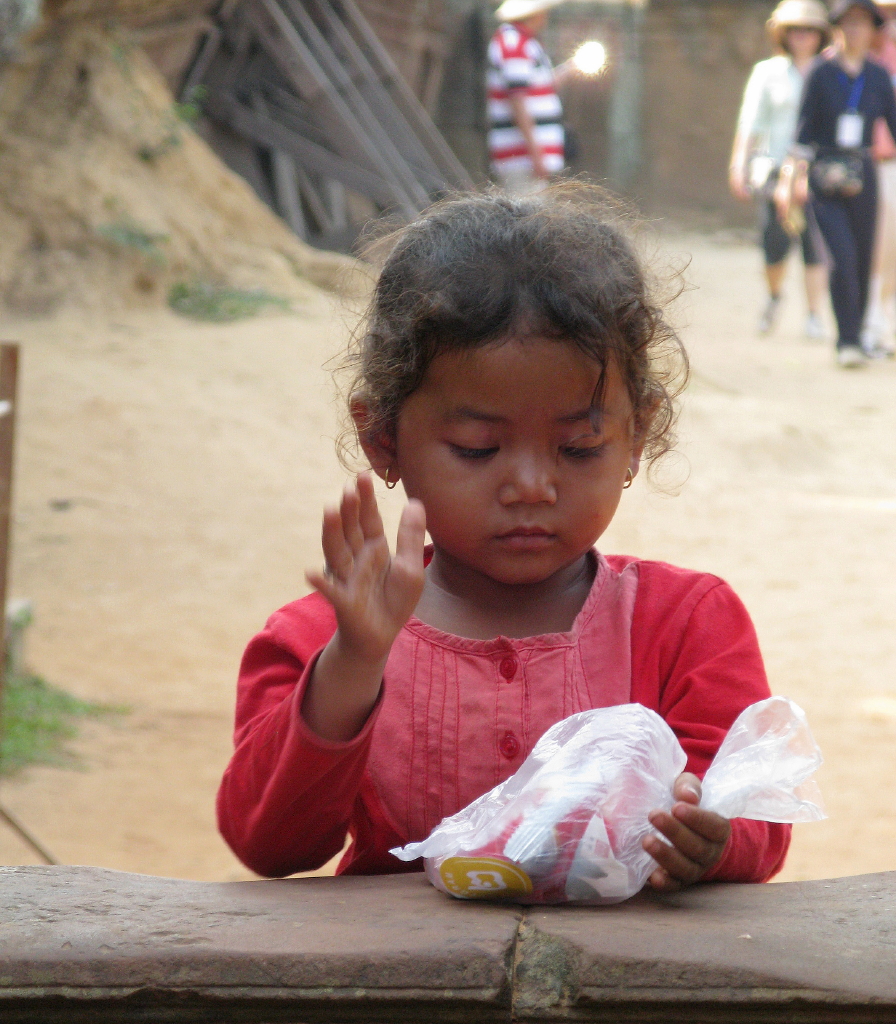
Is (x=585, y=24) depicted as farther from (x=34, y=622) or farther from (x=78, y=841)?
(x=78, y=841)

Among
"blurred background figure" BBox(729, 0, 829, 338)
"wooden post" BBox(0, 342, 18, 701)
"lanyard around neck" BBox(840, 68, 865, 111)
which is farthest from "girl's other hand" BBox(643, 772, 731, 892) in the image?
"blurred background figure" BBox(729, 0, 829, 338)

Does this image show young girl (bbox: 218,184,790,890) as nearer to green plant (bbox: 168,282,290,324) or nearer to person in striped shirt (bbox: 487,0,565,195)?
person in striped shirt (bbox: 487,0,565,195)

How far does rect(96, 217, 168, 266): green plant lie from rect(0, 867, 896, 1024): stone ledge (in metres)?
7.32

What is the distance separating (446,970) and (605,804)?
8.7 inches

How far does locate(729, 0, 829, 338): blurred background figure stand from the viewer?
8547 millimetres

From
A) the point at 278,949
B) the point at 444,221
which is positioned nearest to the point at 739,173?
the point at 444,221

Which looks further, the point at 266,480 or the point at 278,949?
the point at 266,480

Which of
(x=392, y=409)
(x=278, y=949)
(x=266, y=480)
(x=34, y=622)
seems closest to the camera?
(x=278, y=949)

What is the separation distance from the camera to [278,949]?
1007 mm

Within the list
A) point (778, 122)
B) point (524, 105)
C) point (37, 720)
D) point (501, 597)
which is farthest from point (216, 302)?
point (501, 597)

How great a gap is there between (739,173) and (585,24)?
6.02 metres

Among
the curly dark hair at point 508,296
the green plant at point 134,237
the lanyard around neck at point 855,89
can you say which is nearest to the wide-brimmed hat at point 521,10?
the lanyard around neck at point 855,89

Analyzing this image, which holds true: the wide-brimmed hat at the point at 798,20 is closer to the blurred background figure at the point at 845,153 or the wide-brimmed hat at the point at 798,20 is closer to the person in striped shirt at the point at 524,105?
the blurred background figure at the point at 845,153

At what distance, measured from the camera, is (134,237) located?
8.04 metres
